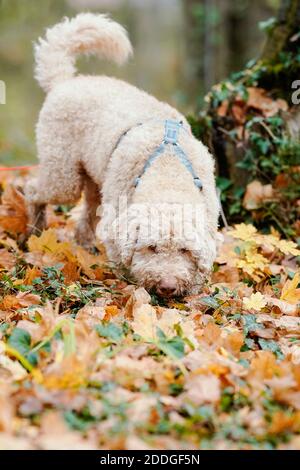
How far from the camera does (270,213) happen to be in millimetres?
5363

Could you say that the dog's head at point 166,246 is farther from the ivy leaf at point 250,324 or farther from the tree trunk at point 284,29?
the tree trunk at point 284,29

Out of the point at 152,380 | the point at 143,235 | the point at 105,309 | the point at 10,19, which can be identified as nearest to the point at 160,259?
the point at 143,235

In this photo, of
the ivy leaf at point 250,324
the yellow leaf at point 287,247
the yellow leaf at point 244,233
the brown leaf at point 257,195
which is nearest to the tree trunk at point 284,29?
the brown leaf at point 257,195

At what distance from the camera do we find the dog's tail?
5.22 meters

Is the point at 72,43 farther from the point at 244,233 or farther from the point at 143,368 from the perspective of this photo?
the point at 143,368

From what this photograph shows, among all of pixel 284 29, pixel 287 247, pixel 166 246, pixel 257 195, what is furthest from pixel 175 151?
pixel 284 29

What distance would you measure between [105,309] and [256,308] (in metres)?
0.87

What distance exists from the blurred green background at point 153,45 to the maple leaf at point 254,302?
3497mm

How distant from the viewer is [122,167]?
13.9 ft

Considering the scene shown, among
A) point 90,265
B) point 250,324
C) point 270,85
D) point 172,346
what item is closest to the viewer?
point 172,346

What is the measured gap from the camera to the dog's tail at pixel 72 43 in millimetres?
5223

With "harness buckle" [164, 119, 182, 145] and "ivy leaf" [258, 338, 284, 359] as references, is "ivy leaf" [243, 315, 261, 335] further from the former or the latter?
"harness buckle" [164, 119, 182, 145]

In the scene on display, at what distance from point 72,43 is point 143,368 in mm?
3444

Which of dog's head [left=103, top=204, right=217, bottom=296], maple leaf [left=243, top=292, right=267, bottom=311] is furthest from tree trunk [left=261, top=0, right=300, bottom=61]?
maple leaf [left=243, top=292, right=267, bottom=311]
